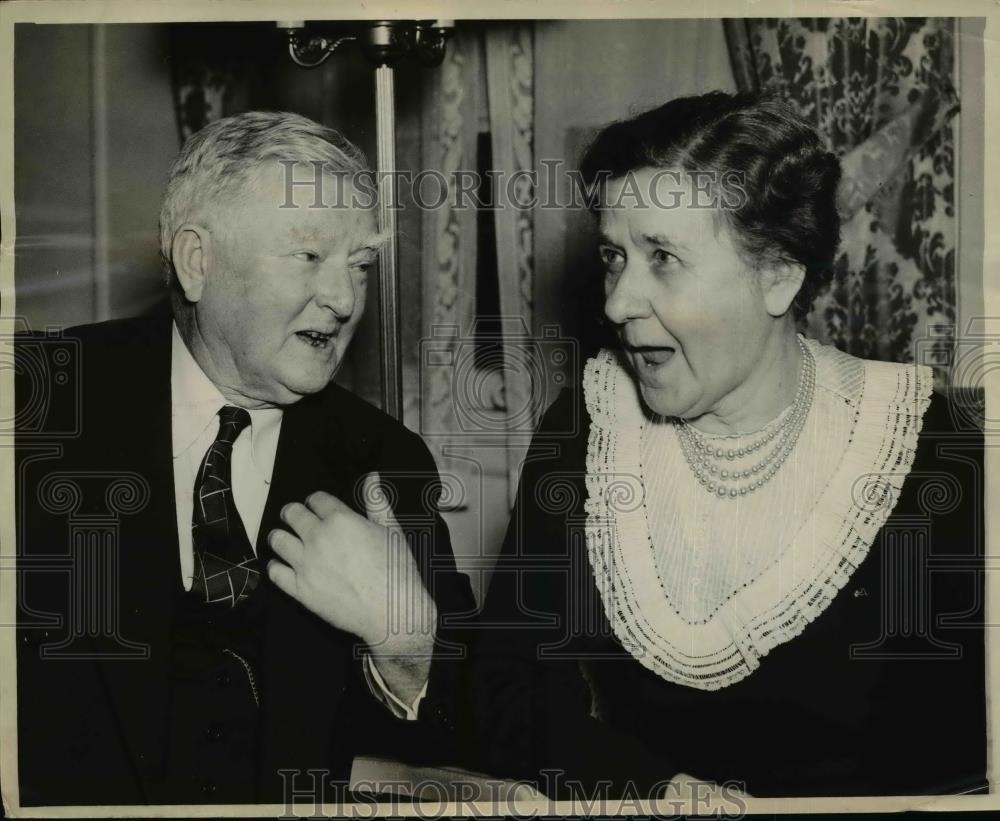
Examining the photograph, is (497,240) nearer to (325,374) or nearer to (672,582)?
(325,374)

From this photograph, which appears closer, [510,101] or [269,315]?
[269,315]

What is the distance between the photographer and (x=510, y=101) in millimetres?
1362

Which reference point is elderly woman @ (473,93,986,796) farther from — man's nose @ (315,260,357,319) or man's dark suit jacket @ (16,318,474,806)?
man's nose @ (315,260,357,319)

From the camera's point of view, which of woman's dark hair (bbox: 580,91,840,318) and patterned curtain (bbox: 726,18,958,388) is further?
patterned curtain (bbox: 726,18,958,388)

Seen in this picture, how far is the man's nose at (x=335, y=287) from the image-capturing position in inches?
48.9

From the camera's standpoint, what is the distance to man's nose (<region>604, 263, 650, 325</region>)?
1.24 metres

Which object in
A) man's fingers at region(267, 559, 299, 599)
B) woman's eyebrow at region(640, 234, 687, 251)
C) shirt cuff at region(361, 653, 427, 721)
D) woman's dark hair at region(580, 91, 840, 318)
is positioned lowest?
shirt cuff at region(361, 653, 427, 721)

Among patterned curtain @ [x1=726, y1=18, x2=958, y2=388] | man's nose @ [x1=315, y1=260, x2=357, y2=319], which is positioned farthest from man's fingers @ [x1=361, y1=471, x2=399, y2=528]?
patterned curtain @ [x1=726, y1=18, x2=958, y2=388]

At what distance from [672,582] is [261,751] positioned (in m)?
0.55

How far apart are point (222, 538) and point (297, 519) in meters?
0.09

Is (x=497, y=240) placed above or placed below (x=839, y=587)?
above

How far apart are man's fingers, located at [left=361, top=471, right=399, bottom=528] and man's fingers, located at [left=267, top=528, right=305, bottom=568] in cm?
10

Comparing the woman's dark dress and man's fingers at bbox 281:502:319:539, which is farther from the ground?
man's fingers at bbox 281:502:319:539

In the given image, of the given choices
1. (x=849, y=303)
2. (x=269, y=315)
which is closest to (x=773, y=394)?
(x=849, y=303)
